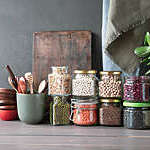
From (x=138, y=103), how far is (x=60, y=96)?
382mm

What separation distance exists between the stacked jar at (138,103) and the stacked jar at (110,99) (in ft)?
0.20

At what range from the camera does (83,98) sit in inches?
48.1

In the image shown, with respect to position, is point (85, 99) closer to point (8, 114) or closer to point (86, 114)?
point (86, 114)

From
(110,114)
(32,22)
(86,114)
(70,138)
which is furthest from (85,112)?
(32,22)

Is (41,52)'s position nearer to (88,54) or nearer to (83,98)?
(88,54)

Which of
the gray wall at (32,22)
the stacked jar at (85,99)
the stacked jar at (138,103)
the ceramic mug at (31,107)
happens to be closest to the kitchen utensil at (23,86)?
the ceramic mug at (31,107)

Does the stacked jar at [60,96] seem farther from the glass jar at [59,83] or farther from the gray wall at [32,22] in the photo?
the gray wall at [32,22]

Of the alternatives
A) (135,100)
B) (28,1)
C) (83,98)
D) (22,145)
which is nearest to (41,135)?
(22,145)

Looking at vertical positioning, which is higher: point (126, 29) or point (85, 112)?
point (126, 29)

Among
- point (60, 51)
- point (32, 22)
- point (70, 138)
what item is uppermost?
point (32, 22)

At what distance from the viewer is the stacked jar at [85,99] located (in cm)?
116

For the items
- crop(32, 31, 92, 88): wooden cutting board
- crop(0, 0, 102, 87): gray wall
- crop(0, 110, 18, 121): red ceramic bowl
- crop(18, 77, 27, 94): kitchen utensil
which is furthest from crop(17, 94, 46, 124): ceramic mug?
crop(0, 0, 102, 87): gray wall

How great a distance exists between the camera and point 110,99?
115 centimetres

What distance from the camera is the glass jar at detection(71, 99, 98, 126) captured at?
116 centimetres
